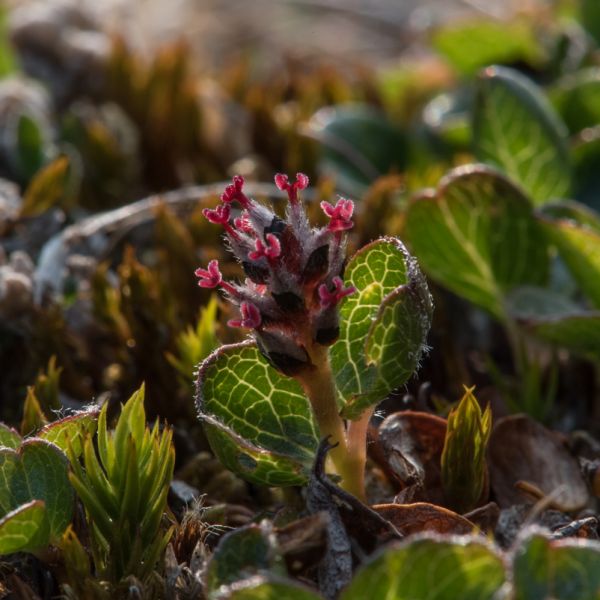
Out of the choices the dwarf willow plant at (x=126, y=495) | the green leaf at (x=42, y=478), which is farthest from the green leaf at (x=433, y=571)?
the green leaf at (x=42, y=478)

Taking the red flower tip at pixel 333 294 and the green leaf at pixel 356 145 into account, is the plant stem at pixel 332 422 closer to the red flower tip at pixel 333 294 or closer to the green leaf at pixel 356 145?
the red flower tip at pixel 333 294

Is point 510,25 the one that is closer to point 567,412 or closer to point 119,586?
point 567,412

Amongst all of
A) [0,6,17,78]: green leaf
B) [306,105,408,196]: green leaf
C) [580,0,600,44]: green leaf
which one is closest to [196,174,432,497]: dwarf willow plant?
[306,105,408,196]: green leaf

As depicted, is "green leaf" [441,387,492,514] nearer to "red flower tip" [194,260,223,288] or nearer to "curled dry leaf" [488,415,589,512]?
"curled dry leaf" [488,415,589,512]

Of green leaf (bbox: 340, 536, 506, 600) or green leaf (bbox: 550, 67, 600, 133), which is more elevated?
green leaf (bbox: 340, 536, 506, 600)

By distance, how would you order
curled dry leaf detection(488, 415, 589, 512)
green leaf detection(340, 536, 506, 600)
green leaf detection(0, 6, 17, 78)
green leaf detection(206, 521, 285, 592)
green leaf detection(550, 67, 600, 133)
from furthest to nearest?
green leaf detection(0, 6, 17, 78) → green leaf detection(550, 67, 600, 133) → curled dry leaf detection(488, 415, 589, 512) → green leaf detection(206, 521, 285, 592) → green leaf detection(340, 536, 506, 600)

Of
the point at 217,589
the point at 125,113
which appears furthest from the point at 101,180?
the point at 217,589
